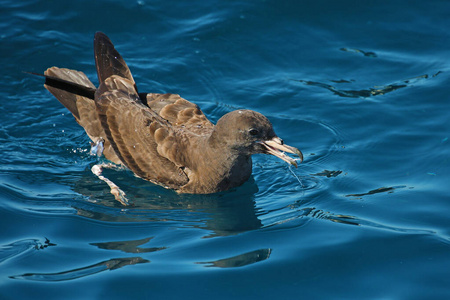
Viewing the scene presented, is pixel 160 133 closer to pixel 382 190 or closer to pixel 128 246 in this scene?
pixel 128 246

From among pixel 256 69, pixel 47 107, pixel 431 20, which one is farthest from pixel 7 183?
pixel 431 20

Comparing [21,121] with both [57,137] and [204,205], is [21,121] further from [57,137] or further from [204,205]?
[204,205]

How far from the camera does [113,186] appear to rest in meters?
6.34

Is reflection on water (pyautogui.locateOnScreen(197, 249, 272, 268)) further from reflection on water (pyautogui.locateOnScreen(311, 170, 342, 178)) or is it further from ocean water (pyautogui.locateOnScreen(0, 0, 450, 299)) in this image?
reflection on water (pyautogui.locateOnScreen(311, 170, 342, 178))

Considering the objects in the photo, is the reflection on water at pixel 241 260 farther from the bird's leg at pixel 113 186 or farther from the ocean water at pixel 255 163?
the bird's leg at pixel 113 186

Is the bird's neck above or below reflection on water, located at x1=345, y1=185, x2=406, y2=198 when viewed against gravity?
above

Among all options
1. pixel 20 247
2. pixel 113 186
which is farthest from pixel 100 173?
pixel 20 247

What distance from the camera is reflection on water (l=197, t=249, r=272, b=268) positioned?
483 centimetres

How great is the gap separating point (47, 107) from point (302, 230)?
4177mm

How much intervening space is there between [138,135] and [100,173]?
0.65 metres

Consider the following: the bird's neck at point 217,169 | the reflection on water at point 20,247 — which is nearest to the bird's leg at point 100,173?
the bird's neck at point 217,169

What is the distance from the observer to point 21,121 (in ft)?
24.2

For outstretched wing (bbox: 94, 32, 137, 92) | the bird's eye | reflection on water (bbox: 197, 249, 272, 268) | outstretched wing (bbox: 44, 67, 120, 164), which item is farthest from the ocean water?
outstretched wing (bbox: 94, 32, 137, 92)

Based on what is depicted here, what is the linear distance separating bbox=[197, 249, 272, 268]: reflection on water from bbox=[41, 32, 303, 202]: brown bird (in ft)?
3.74
